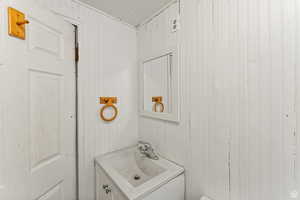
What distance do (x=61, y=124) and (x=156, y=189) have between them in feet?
2.76

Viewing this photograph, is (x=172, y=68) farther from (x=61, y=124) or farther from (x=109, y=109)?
(x=61, y=124)

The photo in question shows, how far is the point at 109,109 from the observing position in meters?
1.43

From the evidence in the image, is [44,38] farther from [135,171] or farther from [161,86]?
[135,171]

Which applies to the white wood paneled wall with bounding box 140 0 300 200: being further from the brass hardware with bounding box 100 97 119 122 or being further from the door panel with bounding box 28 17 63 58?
the door panel with bounding box 28 17 63 58

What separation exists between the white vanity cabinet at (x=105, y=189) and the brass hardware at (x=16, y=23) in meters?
1.11

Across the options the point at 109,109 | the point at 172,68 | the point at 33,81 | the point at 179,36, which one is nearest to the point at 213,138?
the point at 172,68

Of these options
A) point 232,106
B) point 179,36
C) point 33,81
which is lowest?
point 232,106

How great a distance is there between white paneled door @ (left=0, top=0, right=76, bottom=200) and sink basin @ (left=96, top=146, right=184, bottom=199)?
35 cm

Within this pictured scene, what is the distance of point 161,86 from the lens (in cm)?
134

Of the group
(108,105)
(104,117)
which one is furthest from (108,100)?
(104,117)

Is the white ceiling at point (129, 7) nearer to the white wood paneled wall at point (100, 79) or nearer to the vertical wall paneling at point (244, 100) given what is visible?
the white wood paneled wall at point (100, 79)

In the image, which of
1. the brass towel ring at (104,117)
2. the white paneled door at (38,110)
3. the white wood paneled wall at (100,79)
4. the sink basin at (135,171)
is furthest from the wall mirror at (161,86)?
the white paneled door at (38,110)

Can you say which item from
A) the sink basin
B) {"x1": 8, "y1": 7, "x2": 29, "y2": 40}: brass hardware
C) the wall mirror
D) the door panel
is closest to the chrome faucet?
the sink basin

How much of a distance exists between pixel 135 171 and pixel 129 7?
165 cm
